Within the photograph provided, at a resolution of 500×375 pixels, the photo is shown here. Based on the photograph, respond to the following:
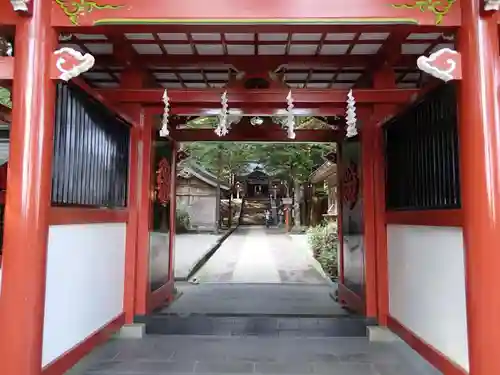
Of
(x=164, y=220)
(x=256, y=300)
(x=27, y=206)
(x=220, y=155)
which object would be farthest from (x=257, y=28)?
(x=220, y=155)

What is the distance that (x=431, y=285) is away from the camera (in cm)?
362

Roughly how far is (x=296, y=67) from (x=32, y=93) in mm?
3196

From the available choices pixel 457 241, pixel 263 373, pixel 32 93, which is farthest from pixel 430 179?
pixel 32 93

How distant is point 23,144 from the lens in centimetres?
289

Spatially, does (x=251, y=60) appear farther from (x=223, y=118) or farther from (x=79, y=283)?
(x=79, y=283)

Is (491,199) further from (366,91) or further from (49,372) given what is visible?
(49,372)

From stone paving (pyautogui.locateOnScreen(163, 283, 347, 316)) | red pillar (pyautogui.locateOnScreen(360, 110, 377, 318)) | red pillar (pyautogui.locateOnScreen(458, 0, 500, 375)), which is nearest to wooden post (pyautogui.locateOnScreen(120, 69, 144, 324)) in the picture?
stone paving (pyautogui.locateOnScreen(163, 283, 347, 316))

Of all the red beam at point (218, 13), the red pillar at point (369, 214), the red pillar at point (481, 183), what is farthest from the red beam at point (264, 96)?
the red pillar at point (481, 183)

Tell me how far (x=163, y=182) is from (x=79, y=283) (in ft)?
7.74

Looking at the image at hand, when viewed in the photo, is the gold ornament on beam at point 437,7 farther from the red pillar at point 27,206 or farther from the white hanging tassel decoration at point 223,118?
the red pillar at point 27,206

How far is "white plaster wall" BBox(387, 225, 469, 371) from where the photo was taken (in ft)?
10.2

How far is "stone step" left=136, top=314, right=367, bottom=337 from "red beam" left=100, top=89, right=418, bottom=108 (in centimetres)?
257

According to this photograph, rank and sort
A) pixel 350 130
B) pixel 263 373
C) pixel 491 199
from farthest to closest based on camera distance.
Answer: pixel 350 130, pixel 263 373, pixel 491 199

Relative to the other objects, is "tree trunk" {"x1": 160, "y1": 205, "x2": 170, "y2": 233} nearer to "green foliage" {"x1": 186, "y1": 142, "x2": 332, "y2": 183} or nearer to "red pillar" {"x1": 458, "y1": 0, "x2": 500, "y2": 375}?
"red pillar" {"x1": 458, "y1": 0, "x2": 500, "y2": 375}
